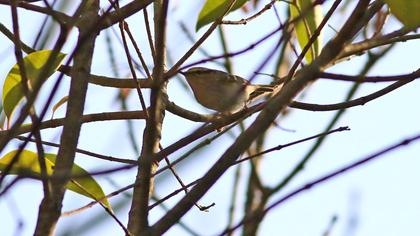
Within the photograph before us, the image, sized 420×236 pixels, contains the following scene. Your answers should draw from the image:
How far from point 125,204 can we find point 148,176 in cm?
10

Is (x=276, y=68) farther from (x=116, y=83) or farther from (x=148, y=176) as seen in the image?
(x=148, y=176)

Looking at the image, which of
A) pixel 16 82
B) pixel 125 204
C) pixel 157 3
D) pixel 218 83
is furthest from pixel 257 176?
pixel 125 204

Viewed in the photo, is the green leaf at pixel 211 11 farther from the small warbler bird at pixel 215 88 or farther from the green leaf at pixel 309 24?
the small warbler bird at pixel 215 88

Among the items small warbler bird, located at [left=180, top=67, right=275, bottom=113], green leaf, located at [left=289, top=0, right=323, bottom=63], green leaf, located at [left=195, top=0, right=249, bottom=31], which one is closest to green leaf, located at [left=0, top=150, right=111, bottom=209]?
green leaf, located at [left=195, top=0, right=249, bottom=31]

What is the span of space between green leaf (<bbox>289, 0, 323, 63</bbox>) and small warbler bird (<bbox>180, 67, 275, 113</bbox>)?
2.13 ft

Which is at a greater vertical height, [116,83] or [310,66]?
[116,83]

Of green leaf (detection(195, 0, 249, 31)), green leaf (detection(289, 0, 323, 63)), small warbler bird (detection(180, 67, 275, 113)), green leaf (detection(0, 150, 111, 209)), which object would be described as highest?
small warbler bird (detection(180, 67, 275, 113))

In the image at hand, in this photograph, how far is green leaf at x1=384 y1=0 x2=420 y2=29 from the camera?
6.44ft

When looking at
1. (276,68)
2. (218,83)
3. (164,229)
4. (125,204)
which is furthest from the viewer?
(276,68)

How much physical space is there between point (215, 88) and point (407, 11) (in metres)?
1.78

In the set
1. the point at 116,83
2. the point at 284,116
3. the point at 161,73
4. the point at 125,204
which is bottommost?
the point at 125,204

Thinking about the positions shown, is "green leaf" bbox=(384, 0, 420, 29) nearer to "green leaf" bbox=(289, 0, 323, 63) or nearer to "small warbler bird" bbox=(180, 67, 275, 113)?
"green leaf" bbox=(289, 0, 323, 63)

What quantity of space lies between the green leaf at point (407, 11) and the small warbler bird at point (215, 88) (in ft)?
4.52

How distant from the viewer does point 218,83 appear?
3.82 meters
